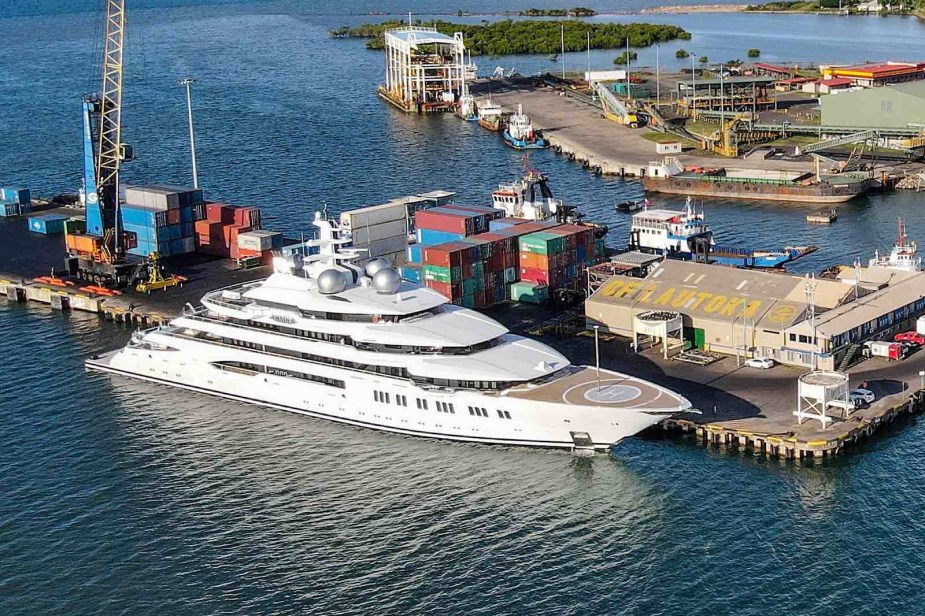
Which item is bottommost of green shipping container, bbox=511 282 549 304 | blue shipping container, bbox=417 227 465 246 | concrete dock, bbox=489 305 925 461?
concrete dock, bbox=489 305 925 461

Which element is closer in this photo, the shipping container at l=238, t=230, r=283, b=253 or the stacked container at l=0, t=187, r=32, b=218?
the shipping container at l=238, t=230, r=283, b=253

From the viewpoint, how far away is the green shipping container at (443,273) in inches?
3413

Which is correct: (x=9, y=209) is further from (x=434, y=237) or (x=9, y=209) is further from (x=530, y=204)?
(x=530, y=204)

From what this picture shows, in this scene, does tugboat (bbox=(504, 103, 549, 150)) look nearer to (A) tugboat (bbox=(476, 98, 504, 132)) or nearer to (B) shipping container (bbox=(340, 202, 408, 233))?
(A) tugboat (bbox=(476, 98, 504, 132))

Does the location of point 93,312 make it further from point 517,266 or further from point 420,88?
point 420,88

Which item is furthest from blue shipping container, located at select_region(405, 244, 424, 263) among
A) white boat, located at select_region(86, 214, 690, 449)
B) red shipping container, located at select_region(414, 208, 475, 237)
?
white boat, located at select_region(86, 214, 690, 449)

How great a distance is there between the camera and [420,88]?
627ft

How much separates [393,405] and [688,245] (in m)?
38.0

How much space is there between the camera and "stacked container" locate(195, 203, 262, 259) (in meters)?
105

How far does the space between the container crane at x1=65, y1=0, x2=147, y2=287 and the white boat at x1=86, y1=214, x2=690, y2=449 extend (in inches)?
775

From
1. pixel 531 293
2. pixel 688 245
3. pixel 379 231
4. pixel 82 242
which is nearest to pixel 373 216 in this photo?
pixel 379 231

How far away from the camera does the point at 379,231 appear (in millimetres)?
99938

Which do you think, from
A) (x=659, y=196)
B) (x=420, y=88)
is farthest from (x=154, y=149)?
(x=659, y=196)

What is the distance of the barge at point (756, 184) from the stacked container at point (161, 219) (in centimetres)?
4893
